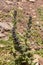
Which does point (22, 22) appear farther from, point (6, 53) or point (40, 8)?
point (6, 53)

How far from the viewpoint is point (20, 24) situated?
9.13 meters

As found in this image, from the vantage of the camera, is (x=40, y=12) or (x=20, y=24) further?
(x=40, y=12)

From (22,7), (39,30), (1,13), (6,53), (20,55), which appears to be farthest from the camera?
(22,7)

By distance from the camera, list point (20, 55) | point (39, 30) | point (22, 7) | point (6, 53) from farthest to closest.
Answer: point (22, 7) → point (39, 30) → point (6, 53) → point (20, 55)

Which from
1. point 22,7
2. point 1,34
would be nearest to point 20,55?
point 1,34

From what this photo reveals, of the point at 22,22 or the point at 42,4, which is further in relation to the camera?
the point at 42,4

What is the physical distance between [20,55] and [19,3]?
169 inches

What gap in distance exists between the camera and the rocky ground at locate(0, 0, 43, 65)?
7613 mm

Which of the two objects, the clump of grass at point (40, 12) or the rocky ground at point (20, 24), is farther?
the clump of grass at point (40, 12)

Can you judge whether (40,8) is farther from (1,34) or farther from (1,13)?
(1,34)

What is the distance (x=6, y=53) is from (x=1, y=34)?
41.6 inches

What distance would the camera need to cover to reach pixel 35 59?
277 inches

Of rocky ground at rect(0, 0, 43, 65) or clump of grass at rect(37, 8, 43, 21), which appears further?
clump of grass at rect(37, 8, 43, 21)

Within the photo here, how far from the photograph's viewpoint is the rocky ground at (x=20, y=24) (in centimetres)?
761
